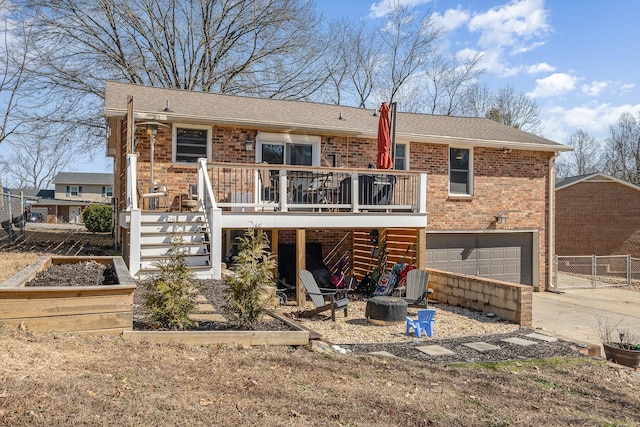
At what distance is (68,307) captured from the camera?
4.99 m

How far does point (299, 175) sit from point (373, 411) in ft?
27.3

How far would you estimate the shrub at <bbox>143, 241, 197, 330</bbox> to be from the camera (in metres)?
5.43

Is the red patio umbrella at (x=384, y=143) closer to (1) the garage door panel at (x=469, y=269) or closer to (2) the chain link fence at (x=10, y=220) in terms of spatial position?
(1) the garage door panel at (x=469, y=269)

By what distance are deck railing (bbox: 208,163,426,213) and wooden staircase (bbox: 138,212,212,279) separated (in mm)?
1636

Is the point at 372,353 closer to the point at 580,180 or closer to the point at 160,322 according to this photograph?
the point at 160,322

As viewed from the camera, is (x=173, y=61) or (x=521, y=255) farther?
(x=173, y=61)

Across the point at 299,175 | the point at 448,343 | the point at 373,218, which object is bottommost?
the point at 448,343

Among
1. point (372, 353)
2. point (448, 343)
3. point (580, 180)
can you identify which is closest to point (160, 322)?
point (372, 353)

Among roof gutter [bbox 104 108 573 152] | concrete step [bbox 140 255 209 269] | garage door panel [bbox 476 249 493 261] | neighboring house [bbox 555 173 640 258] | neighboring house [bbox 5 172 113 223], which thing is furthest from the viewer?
neighboring house [bbox 5 172 113 223]

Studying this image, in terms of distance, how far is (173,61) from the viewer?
76.1 feet

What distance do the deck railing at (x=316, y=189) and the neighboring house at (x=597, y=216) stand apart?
603 inches

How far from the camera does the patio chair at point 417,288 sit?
382 inches

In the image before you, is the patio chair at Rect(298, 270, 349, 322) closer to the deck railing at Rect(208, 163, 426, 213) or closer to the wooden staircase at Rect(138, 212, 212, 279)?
the wooden staircase at Rect(138, 212, 212, 279)

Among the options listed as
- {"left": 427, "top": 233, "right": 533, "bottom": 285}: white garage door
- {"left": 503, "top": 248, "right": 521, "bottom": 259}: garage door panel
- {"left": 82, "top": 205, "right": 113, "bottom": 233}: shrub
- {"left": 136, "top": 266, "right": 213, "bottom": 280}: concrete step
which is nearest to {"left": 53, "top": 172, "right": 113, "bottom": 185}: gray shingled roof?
{"left": 82, "top": 205, "right": 113, "bottom": 233}: shrub
